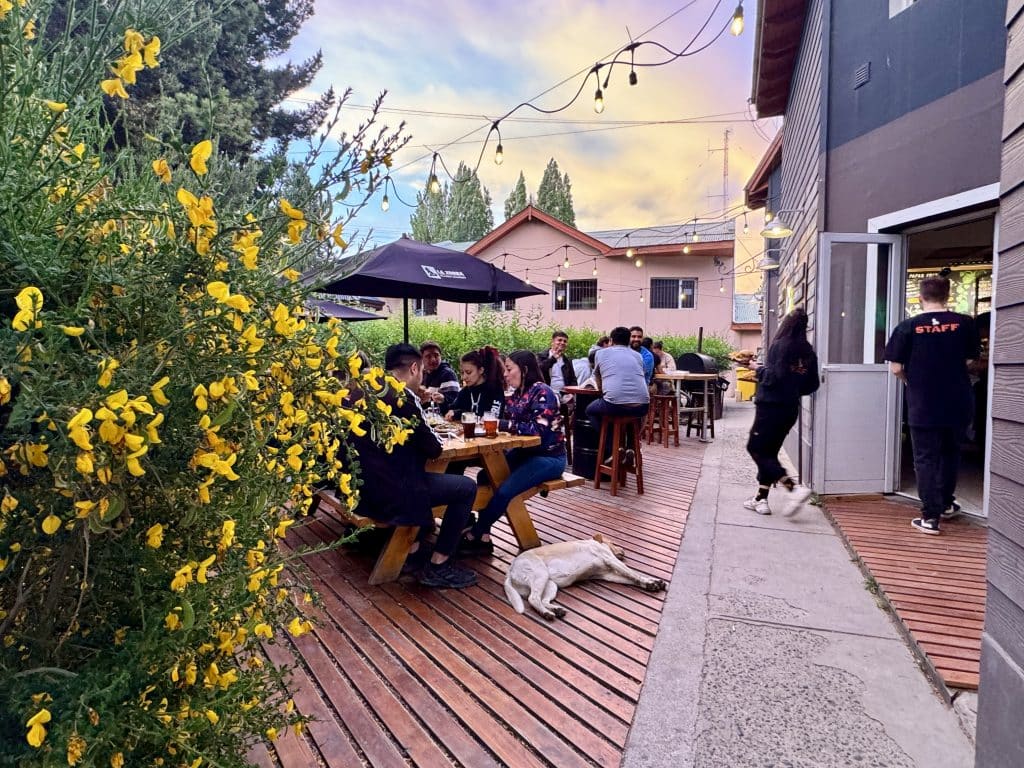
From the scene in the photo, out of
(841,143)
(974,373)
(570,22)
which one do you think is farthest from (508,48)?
(974,373)

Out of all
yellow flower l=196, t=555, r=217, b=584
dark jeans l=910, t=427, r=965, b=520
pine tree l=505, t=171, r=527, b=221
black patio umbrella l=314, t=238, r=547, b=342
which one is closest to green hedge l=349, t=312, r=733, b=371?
black patio umbrella l=314, t=238, r=547, b=342

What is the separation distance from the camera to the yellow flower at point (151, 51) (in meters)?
0.97

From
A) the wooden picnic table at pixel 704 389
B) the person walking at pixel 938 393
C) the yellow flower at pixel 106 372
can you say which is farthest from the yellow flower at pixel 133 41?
the wooden picnic table at pixel 704 389

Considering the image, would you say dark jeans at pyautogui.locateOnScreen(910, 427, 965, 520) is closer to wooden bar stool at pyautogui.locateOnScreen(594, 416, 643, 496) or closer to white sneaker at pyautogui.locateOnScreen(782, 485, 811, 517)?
white sneaker at pyautogui.locateOnScreen(782, 485, 811, 517)

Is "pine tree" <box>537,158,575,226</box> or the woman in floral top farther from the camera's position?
"pine tree" <box>537,158,575,226</box>

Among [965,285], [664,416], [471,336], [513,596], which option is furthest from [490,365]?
[965,285]

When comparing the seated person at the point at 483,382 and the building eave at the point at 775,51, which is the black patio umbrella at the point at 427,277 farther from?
the building eave at the point at 775,51

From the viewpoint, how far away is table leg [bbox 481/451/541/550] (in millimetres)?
3641

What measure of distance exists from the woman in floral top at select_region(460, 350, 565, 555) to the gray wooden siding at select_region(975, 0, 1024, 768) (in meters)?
2.33

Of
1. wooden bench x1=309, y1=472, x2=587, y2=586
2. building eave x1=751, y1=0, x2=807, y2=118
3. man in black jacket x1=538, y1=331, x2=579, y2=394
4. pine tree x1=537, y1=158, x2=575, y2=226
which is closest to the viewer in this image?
wooden bench x1=309, y1=472, x2=587, y2=586

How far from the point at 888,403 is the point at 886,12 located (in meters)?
3.15

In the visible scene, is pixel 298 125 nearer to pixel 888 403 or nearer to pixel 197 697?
pixel 888 403

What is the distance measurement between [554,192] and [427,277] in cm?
3046

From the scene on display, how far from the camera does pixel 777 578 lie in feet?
10.9
